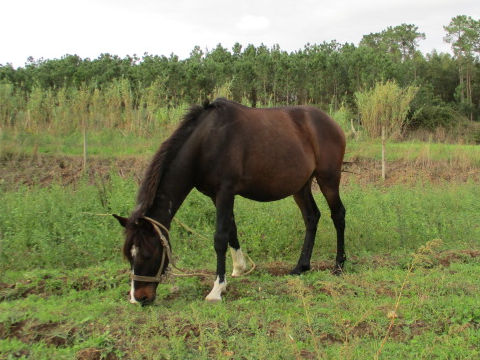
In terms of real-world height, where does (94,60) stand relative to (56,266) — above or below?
above

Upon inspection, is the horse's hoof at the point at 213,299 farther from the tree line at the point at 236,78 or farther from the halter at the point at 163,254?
the tree line at the point at 236,78

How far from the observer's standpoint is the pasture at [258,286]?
3.12 m

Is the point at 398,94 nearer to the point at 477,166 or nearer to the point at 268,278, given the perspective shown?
the point at 477,166

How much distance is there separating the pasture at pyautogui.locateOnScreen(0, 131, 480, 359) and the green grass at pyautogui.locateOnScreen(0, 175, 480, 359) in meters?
0.02

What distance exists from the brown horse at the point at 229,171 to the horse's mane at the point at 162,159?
0.4 inches

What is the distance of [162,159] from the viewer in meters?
4.30

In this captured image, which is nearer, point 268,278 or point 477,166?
point 268,278

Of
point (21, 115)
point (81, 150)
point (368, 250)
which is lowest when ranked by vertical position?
point (368, 250)

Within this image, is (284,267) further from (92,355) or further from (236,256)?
(92,355)

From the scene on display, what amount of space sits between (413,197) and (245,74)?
699 inches

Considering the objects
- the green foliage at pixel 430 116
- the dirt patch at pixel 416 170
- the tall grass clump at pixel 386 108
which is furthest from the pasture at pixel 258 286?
the green foliage at pixel 430 116

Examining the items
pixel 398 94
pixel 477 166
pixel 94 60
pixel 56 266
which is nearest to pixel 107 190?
pixel 56 266

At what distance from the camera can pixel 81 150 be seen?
41.4 ft

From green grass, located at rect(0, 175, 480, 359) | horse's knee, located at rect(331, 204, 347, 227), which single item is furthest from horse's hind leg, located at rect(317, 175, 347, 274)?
green grass, located at rect(0, 175, 480, 359)
